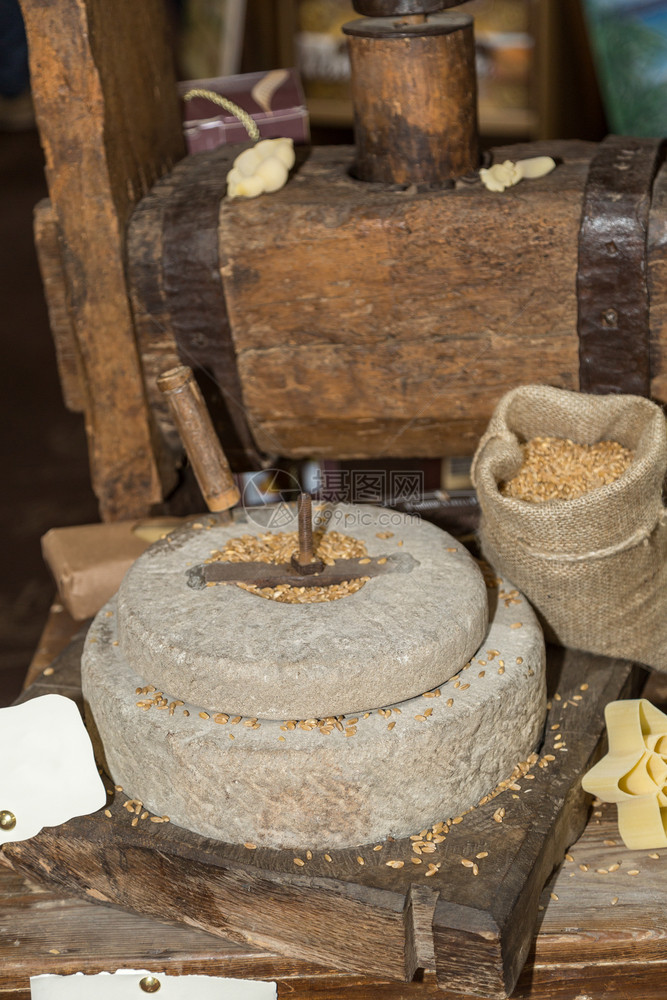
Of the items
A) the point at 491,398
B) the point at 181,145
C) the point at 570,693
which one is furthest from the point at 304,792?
the point at 181,145

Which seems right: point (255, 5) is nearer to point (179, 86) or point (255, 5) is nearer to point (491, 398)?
point (179, 86)

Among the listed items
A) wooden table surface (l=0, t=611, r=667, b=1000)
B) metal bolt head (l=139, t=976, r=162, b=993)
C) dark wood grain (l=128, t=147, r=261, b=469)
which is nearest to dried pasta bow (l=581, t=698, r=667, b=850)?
wooden table surface (l=0, t=611, r=667, b=1000)

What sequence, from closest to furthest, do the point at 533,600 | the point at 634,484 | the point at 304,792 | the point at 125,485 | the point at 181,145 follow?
the point at 304,792
the point at 634,484
the point at 533,600
the point at 125,485
the point at 181,145

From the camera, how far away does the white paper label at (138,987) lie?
1661 mm

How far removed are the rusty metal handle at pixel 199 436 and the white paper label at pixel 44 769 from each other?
43 centimetres

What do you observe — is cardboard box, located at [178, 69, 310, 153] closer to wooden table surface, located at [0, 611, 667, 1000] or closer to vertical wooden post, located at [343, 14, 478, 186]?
vertical wooden post, located at [343, 14, 478, 186]

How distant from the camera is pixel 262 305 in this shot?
7.31 ft

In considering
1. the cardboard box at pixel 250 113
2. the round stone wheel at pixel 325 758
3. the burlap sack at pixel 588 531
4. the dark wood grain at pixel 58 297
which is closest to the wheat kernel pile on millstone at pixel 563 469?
the burlap sack at pixel 588 531

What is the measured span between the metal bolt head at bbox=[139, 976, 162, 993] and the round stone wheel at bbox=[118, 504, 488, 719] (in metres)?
0.42

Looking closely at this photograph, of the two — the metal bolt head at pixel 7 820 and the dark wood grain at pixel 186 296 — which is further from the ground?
the dark wood grain at pixel 186 296

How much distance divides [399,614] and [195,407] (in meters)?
0.55

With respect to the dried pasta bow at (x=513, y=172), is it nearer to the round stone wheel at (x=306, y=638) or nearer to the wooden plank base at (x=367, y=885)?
the round stone wheel at (x=306, y=638)

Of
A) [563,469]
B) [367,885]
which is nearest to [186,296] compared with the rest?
[563,469]

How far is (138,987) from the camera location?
5.48 ft
